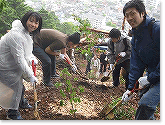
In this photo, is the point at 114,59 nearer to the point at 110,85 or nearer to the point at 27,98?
the point at 110,85

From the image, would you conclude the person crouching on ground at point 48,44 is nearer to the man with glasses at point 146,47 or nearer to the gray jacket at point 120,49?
the gray jacket at point 120,49

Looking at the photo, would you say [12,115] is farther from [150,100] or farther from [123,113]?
[150,100]

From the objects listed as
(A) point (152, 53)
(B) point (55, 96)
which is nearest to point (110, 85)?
(B) point (55, 96)

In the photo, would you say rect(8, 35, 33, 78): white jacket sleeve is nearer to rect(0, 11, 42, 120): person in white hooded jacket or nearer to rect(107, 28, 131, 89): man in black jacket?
rect(0, 11, 42, 120): person in white hooded jacket

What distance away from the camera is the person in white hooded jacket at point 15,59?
200cm

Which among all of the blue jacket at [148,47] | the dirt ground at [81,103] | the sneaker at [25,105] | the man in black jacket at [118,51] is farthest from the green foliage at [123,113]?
the sneaker at [25,105]

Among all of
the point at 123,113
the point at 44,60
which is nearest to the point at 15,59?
the point at 44,60

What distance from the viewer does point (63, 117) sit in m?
2.29

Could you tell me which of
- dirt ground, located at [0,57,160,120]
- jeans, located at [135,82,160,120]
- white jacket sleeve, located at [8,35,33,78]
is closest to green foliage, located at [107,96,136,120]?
dirt ground, located at [0,57,160,120]

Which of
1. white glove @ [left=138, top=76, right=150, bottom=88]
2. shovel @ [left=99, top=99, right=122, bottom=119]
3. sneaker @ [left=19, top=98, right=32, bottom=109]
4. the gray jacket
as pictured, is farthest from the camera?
the gray jacket

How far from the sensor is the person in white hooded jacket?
6.57 feet

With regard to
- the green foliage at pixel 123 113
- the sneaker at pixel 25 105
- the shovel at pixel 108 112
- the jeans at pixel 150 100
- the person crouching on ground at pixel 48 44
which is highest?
the person crouching on ground at pixel 48 44

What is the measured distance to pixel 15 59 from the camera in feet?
6.61

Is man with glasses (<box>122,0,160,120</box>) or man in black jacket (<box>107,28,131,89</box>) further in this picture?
man in black jacket (<box>107,28,131,89</box>)
